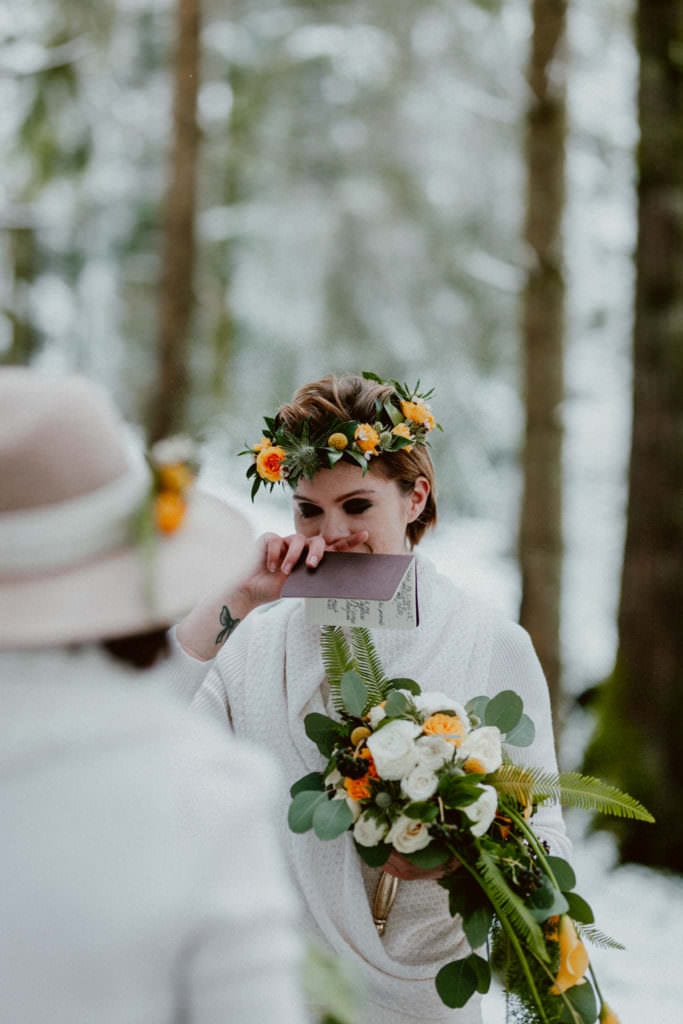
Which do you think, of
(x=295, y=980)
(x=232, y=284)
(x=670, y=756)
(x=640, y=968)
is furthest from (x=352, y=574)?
(x=232, y=284)

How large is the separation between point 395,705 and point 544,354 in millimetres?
4279

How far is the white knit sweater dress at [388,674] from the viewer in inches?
86.4

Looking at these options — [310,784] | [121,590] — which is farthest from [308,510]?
[121,590]

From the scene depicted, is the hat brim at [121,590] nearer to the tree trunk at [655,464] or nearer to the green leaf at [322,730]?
the green leaf at [322,730]

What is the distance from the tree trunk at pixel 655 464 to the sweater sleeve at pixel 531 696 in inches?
133

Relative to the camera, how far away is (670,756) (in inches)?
215

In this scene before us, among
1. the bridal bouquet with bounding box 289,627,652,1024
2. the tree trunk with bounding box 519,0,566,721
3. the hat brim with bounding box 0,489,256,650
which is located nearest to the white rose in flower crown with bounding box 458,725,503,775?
the bridal bouquet with bounding box 289,627,652,1024

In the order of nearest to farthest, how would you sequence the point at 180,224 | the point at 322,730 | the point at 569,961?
1. the point at 569,961
2. the point at 322,730
3. the point at 180,224

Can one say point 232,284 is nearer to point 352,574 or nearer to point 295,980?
point 352,574

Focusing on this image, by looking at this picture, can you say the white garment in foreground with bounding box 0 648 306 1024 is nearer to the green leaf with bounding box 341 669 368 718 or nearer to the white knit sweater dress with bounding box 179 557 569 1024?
the green leaf with bounding box 341 669 368 718

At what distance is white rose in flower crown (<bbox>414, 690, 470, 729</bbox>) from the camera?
6.84 feet

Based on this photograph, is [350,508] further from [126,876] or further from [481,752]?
[126,876]

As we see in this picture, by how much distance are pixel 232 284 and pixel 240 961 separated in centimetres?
1065

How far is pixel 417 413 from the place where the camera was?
8.15ft
